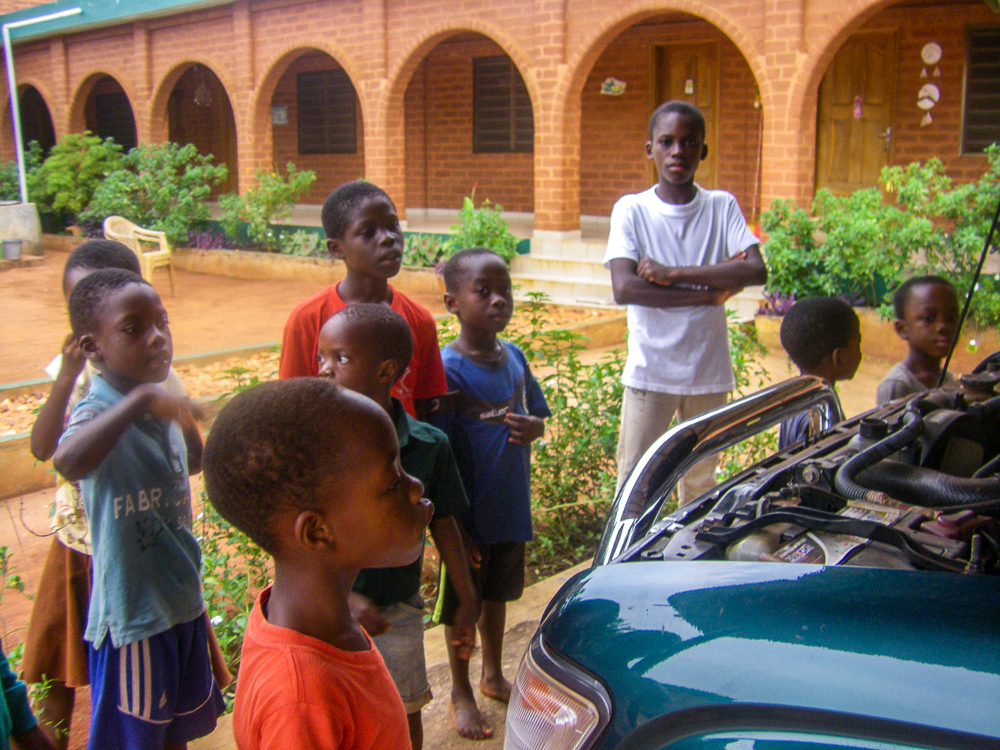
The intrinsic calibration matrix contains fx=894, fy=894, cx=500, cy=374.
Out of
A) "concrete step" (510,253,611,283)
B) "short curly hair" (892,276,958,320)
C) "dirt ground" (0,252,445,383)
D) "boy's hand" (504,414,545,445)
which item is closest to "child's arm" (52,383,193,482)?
"boy's hand" (504,414,545,445)

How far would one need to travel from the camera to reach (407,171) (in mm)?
16547

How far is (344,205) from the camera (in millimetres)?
2719

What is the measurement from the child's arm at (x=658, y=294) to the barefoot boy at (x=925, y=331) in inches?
26.2

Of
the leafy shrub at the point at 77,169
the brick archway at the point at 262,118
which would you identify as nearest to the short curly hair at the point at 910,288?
the brick archway at the point at 262,118

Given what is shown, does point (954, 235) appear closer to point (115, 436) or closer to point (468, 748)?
point (468, 748)

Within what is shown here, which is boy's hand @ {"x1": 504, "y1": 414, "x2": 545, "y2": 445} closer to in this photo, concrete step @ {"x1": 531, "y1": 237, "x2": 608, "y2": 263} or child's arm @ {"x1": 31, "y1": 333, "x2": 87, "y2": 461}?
child's arm @ {"x1": 31, "y1": 333, "x2": 87, "y2": 461}

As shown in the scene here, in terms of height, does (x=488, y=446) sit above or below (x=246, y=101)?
below

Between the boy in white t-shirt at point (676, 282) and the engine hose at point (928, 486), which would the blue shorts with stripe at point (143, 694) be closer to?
the engine hose at point (928, 486)

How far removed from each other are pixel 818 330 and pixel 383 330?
1649 millimetres

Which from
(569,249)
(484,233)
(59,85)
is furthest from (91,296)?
(59,85)

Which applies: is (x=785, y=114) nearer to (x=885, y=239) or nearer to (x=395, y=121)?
(x=885, y=239)

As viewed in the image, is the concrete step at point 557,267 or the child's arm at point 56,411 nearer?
the child's arm at point 56,411

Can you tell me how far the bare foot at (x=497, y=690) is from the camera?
2852 mm

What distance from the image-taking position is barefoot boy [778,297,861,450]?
3.09 meters
